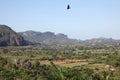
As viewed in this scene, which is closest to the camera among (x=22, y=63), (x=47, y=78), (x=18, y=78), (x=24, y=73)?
(x=47, y=78)

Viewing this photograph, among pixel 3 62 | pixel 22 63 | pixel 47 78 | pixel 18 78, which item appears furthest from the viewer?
pixel 22 63

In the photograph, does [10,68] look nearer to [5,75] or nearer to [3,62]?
Result: [3,62]

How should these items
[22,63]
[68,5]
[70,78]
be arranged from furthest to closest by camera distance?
1. [22,63]
2. [70,78]
3. [68,5]

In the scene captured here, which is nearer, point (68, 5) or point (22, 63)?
point (68, 5)

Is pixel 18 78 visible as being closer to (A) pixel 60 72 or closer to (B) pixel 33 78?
(B) pixel 33 78

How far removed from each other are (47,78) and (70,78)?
137 feet

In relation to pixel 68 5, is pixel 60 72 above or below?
below

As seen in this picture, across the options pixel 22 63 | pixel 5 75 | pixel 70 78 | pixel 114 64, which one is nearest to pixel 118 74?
pixel 114 64

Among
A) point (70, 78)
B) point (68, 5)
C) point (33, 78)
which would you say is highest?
point (68, 5)

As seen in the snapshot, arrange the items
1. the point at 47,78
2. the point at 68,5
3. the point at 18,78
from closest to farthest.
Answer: the point at 68,5, the point at 47,78, the point at 18,78

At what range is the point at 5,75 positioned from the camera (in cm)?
6669

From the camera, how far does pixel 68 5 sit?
15.1m

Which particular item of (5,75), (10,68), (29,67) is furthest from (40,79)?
(29,67)

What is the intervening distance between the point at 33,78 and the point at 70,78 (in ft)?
160
